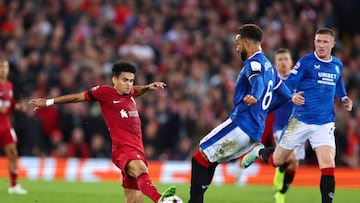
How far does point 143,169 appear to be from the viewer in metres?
10.7

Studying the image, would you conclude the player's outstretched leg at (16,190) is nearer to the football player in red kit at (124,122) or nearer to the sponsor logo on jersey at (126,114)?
the football player in red kit at (124,122)

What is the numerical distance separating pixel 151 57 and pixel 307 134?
11585 millimetres

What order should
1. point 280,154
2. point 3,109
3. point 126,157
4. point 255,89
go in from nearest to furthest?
point 255,89 → point 126,157 → point 280,154 → point 3,109

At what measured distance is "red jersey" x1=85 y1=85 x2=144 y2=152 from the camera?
11.0 meters

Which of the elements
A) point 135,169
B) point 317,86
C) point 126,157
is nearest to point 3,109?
point 126,157

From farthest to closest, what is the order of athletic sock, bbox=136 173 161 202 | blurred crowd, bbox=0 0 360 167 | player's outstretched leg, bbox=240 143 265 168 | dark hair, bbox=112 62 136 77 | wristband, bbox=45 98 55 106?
blurred crowd, bbox=0 0 360 167
player's outstretched leg, bbox=240 143 265 168
dark hair, bbox=112 62 136 77
wristband, bbox=45 98 55 106
athletic sock, bbox=136 173 161 202

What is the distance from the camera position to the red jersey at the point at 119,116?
36.0 ft

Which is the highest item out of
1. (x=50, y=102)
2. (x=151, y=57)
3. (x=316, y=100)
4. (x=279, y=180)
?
(x=151, y=57)

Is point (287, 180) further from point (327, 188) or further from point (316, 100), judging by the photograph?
point (327, 188)

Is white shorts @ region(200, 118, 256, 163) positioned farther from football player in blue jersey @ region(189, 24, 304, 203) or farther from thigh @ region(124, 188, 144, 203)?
thigh @ region(124, 188, 144, 203)

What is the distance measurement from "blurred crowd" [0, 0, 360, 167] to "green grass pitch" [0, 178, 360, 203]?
111 inches

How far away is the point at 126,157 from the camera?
35.3 feet

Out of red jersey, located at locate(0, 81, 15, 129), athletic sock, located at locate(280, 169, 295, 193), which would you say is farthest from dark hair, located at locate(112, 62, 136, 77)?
red jersey, located at locate(0, 81, 15, 129)

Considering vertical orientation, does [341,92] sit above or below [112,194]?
above
